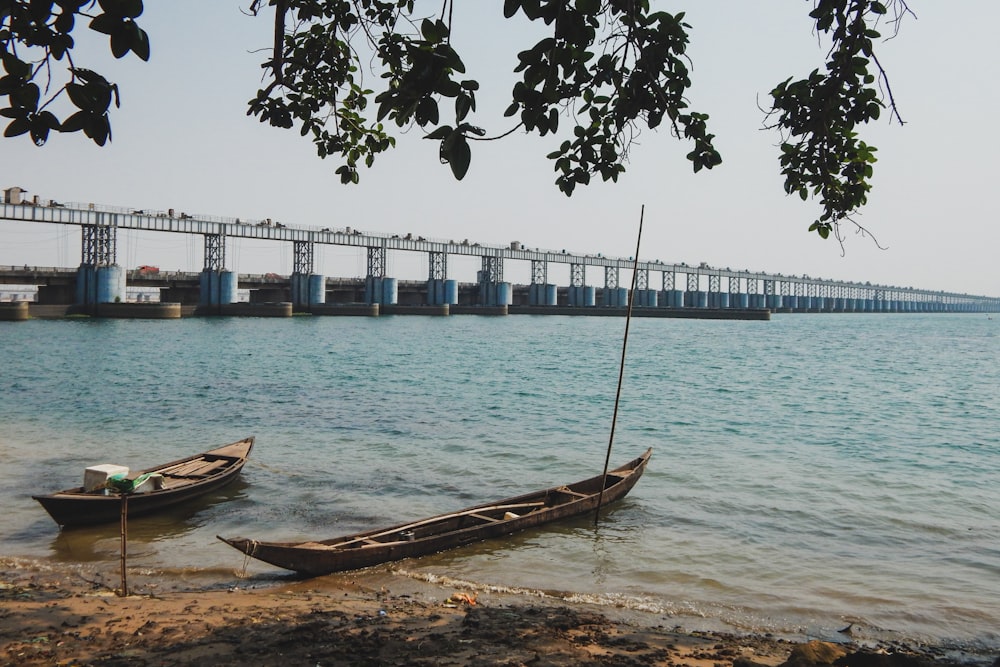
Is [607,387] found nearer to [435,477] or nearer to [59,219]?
[435,477]

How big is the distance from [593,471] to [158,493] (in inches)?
389

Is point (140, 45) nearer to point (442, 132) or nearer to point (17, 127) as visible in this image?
point (17, 127)

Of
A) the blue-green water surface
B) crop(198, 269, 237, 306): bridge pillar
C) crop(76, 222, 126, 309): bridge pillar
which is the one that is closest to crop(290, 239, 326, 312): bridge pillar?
crop(198, 269, 237, 306): bridge pillar

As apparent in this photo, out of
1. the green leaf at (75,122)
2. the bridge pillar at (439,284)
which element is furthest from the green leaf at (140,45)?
the bridge pillar at (439,284)

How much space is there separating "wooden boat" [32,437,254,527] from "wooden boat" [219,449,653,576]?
159 inches

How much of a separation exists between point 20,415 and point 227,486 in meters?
14.5

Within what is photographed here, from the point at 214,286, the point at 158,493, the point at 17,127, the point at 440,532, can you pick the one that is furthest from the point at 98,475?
the point at 214,286

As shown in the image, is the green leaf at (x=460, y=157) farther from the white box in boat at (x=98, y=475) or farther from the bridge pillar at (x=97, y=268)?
the bridge pillar at (x=97, y=268)

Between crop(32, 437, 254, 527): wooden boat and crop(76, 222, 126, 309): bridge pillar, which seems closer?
crop(32, 437, 254, 527): wooden boat

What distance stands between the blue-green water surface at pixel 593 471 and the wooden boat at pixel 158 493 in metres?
0.34

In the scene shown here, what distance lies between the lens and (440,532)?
11.7 metres

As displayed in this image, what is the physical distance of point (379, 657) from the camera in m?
7.21

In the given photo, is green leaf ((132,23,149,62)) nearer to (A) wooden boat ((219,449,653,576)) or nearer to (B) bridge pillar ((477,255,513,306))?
(A) wooden boat ((219,449,653,576))

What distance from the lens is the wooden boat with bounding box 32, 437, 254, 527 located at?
12148 millimetres
